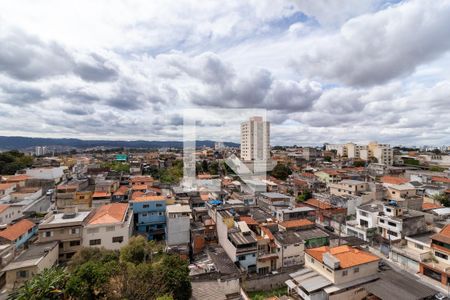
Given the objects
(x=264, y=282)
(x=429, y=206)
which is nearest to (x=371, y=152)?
(x=429, y=206)

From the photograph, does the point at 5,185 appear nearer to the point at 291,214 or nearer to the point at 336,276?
the point at 291,214

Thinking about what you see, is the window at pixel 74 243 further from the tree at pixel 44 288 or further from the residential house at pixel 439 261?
the residential house at pixel 439 261

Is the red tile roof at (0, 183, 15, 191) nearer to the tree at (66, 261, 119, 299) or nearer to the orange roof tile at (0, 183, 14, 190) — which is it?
the orange roof tile at (0, 183, 14, 190)

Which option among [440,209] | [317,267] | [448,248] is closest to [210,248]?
[317,267]

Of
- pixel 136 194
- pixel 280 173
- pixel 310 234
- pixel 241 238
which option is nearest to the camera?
pixel 241 238

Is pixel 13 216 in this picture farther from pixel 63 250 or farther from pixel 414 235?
pixel 414 235

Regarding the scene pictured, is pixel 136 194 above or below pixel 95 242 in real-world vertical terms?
above
